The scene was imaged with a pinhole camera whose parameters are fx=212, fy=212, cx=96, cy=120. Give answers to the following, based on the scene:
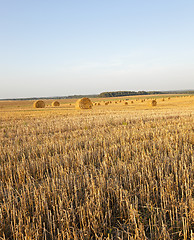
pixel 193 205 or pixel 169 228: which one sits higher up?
pixel 193 205

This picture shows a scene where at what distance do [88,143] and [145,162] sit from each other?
2.95 metres

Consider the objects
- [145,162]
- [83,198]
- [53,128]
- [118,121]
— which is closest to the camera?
[83,198]

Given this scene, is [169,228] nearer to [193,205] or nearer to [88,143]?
[193,205]

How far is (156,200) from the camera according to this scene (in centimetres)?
320

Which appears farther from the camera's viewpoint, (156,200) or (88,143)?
(88,143)

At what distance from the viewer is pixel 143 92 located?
141 metres

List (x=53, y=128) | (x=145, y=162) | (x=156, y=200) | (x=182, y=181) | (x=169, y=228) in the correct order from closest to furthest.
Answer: (x=169, y=228) < (x=156, y=200) < (x=182, y=181) < (x=145, y=162) < (x=53, y=128)

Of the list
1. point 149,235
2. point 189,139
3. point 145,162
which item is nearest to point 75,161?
point 145,162

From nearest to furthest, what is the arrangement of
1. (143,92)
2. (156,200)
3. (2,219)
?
(2,219) < (156,200) < (143,92)

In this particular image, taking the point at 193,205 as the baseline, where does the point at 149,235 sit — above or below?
below

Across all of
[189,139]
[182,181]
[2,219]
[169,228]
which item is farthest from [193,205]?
[189,139]

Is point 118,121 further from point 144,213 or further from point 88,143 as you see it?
point 144,213

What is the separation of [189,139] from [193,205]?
4647 mm

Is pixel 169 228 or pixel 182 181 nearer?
pixel 169 228
